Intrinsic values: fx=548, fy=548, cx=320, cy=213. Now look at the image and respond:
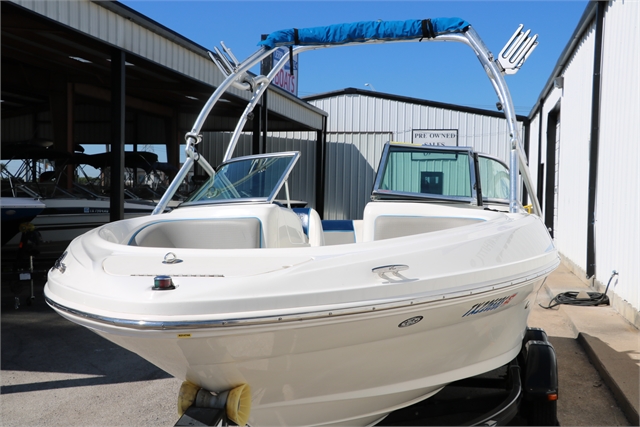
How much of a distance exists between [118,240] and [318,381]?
146 centimetres

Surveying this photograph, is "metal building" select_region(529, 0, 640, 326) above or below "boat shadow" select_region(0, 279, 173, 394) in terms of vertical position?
above

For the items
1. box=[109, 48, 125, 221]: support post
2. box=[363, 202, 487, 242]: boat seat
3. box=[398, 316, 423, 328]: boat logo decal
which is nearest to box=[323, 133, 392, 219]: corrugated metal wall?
box=[109, 48, 125, 221]: support post

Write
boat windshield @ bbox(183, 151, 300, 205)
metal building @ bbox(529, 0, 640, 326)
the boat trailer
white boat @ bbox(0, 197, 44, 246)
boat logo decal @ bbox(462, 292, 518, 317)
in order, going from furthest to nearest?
white boat @ bbox(0, 197, 44, 246) < metal building @ bbox(529, 0, 640, 326) < boat windshield @ bbox(183, 151, 300, 205) < the boat trailer < boat logo decal @ bbox(462, 292, 518, 317)

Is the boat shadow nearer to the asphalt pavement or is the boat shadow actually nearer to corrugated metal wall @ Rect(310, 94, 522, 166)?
the asphalt pavement

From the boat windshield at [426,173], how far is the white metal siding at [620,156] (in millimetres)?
2025

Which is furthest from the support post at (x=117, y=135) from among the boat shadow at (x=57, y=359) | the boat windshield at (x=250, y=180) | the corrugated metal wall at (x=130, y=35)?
the boat windshield at (x=250, y=180)

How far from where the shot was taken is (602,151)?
6805 mm

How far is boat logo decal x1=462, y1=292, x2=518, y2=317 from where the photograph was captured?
2556 mm

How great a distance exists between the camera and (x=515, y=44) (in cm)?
375

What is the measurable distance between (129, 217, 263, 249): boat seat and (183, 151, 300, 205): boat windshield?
399 millimetres

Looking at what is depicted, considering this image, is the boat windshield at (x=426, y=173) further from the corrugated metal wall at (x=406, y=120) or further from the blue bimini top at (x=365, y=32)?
the corrugated metal wall at (x=406, y=120)

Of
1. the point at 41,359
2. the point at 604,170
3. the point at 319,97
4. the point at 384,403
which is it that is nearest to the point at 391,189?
the point at 384,403

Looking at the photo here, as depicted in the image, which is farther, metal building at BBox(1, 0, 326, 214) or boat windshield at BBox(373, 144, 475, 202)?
metal building at BBox(1, 0, 326, 214)

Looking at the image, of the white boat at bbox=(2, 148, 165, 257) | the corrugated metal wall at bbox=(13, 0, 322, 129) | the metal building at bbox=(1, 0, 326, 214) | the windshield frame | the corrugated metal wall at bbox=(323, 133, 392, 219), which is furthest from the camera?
the corrugated metal wall at bbox=(323, 133, 392, 219)
